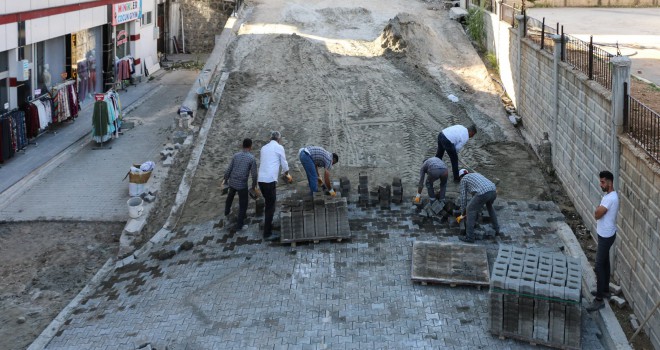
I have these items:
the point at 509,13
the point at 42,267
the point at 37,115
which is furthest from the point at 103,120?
the point at 509,13

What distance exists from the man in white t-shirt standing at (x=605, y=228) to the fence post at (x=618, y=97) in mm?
1302

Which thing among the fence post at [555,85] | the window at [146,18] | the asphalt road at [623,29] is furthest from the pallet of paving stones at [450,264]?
the window at [146,18]

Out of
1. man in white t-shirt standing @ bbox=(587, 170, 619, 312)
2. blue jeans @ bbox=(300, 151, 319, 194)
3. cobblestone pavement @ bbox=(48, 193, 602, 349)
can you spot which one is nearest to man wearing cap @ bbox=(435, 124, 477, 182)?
cobblestone pavement @ bbox=(48, 193, 602, 349)

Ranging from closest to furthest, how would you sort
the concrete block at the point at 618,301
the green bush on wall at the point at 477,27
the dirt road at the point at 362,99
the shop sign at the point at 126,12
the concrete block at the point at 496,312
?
the concrete block at the point at 496,312
the concrete block at the point at 618,301
the dirt road at the point at 362,99
the green bush on wall at the point at 477,27
the shop sign at the point at 126,12

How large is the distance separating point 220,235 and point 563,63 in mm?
6727

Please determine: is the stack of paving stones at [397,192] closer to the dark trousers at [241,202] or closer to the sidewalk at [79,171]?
the dark trousers at [241,202]

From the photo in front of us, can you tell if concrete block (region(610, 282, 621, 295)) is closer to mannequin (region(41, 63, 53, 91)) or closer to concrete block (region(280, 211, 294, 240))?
concrete block (region(280, 211, 294, 240))

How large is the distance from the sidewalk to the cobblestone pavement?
311 cm

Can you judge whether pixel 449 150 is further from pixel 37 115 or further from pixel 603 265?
pixel 37 115

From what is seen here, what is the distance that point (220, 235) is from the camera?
10562mm

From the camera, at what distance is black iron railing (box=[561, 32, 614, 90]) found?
10.5 m

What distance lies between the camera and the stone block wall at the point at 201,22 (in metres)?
31.1

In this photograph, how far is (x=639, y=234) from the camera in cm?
821

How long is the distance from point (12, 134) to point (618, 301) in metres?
12.5
